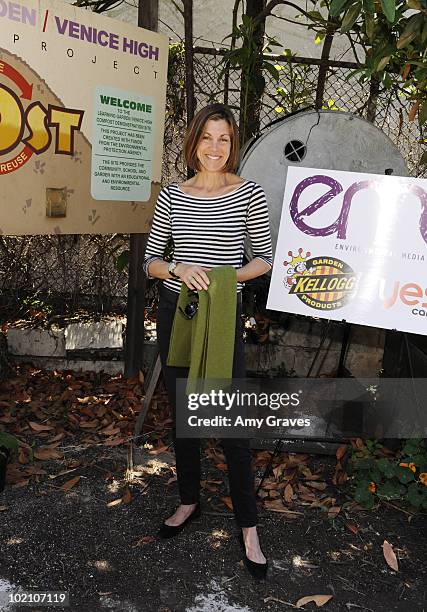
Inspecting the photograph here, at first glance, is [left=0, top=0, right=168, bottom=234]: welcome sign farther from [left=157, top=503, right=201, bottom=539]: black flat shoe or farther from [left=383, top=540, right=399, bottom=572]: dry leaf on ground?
[left=383, top=540, right=399, bottom=572]: dry leaf on ground

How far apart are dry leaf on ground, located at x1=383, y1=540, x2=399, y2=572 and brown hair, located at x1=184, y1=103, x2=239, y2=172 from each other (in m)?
1.91

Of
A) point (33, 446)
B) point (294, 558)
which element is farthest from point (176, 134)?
point (294, 558)

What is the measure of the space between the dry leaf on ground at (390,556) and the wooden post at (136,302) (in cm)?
223

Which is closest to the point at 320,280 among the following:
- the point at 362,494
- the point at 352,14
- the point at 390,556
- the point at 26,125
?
the point at 362,494

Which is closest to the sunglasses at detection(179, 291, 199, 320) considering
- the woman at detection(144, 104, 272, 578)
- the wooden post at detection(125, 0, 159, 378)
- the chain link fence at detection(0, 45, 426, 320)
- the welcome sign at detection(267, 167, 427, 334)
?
the woman at detection(144, 104, 272, 578)

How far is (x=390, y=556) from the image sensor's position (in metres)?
3.00

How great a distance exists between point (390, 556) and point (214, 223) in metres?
1.75

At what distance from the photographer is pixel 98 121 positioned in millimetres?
3662

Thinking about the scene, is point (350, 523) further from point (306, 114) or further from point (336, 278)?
point (306, 114)

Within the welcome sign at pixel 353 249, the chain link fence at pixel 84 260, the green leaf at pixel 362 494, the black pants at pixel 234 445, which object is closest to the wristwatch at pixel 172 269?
the black pants at pixel 234 445

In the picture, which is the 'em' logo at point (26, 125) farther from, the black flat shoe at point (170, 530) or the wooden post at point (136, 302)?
the black flat shoe at point (170, 530)

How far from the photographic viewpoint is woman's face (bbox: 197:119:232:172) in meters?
2.75

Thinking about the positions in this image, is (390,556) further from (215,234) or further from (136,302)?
(136,302)

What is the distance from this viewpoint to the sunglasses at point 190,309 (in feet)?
9.03
